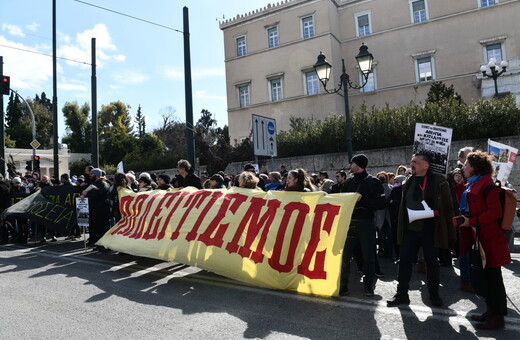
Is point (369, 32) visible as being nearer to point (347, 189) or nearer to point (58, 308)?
point (347, 189)

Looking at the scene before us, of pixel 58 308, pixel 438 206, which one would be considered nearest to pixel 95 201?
pixel 58 308

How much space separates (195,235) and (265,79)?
2942 cm

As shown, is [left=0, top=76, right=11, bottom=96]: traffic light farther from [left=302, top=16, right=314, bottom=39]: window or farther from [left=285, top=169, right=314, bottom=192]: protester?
[left=302, top=16, right=314, bottom=39]: window

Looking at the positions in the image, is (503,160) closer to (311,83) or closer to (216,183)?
(216,183)

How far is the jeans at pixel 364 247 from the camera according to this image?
4906 mm

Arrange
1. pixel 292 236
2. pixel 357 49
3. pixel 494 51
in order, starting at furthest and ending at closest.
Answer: pixel 357 49
pixel 494 51
pixel 292 236

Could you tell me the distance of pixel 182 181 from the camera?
800 cm

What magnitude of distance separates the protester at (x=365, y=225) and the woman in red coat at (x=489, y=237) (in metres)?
1.15

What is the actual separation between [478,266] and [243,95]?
107ft

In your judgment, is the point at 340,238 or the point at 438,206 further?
the point at 340,238

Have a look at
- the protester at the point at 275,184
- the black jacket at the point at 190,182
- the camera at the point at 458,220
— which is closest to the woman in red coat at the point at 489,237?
the camera at the point at 458,220

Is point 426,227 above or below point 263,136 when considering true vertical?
below

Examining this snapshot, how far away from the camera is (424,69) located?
30.3 m

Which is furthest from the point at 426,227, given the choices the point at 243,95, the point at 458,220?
the point at 243,95
